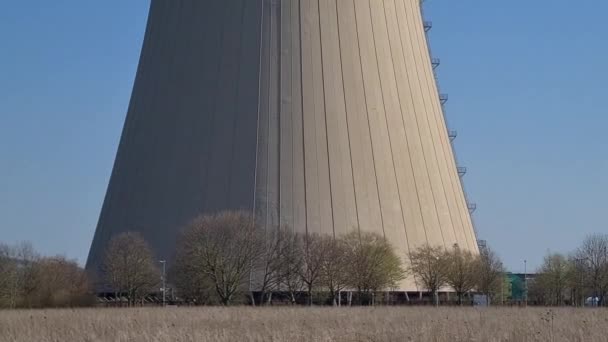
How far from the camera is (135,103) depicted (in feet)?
83.1

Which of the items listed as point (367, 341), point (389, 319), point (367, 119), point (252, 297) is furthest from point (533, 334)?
point (252, 297)

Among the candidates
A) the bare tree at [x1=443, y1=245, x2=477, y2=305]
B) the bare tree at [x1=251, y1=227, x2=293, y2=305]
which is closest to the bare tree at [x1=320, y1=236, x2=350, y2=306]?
the bare tree at [x1=251, y1=227, x2=293, y2=305]

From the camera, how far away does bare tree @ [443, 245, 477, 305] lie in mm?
27125

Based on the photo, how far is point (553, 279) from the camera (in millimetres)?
35219

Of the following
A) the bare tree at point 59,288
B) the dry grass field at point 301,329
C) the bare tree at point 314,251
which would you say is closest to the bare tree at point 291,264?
the bare tree at point 314,251

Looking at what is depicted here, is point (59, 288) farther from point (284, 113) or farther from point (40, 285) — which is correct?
point (284, 113)

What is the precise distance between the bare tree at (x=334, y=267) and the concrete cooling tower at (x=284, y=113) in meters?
0.49

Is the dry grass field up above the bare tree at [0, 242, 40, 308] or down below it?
below

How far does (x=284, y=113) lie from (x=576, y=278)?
1329 centimetres

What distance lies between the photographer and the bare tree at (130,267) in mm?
25281

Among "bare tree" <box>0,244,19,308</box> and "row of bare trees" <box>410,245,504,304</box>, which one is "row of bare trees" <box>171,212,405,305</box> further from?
"bare tree" <box>0,244,19,308</box>

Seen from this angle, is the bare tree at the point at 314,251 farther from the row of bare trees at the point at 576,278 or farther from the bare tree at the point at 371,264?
the row of bare trees at the point at 576,278

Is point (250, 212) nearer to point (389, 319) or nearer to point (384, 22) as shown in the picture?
point (384, 22)

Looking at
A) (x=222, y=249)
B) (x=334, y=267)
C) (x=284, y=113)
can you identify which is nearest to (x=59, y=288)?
(x=222, y=249)
